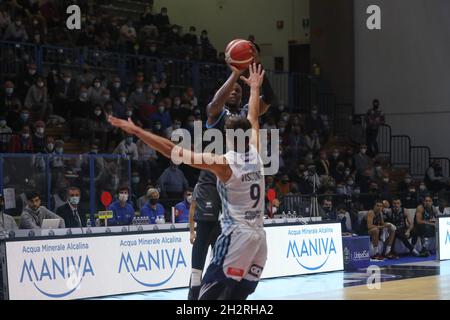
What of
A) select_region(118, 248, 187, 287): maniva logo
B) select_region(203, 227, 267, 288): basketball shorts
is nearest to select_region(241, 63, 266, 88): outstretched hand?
select_region(203, 227, 267, 288): basketball shorts

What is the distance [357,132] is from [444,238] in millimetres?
10213

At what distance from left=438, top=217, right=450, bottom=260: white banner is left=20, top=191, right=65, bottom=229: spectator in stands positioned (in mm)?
Result: 9184

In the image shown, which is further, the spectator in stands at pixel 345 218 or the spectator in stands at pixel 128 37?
the spectator in stands at pixel 128 37

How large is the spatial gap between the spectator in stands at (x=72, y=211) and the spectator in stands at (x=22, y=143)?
2376 millimetres

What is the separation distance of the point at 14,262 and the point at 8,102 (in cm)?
851

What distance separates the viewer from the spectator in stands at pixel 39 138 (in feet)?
59.8

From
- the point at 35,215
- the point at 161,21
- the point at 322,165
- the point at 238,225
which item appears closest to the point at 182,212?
the point at 35,215

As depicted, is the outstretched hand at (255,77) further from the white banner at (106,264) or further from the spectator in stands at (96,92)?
the spectator in stands at (96,92)

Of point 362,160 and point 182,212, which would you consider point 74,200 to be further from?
point 362,160

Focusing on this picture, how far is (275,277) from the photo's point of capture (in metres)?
15.4

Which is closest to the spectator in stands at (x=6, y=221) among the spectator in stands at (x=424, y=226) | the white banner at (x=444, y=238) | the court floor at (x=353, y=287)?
the court floor at (x=353, y=287)

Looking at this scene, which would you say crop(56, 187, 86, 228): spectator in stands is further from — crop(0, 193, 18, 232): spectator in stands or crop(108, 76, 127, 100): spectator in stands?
crop(108, 76, 127, 100): spectator in stands

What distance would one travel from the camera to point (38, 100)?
65.5 ft
